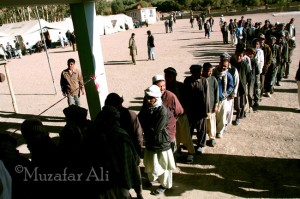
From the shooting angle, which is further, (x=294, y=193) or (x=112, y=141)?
(x=294, y=193)

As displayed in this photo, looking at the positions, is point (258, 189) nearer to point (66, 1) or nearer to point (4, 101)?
point (66, 1)

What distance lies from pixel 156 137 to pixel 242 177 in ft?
5.91

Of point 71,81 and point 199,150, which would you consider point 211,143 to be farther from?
point 71,81

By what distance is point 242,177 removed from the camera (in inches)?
180

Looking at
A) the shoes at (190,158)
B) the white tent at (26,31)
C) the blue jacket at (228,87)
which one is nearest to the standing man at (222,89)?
the blue jacket at (228,87)

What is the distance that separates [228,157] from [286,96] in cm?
403

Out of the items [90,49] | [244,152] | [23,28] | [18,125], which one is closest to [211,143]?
[244,152]

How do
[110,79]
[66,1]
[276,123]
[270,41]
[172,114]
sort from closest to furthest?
[172,114] → [66,1] → [276,123] → [270,41] → [110,79]

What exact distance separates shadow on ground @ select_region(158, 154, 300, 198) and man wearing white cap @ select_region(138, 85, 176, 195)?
0.46 metres

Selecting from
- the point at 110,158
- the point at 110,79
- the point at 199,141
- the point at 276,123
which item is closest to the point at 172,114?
the point at 199,141

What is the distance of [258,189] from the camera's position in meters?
4.25

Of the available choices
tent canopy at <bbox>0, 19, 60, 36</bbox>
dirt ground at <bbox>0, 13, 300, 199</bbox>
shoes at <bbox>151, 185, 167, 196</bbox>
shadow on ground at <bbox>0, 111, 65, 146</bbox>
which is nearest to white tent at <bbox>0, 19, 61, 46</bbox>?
tent canopy at <bbox>0, 19, 60, 36</bbox>

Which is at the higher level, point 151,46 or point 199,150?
point 151,46

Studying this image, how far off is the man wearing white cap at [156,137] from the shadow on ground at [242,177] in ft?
1.50
